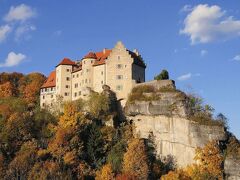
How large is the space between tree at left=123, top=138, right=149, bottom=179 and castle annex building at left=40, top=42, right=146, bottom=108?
11538 millimetres

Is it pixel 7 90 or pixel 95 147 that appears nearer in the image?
pixel 95 147

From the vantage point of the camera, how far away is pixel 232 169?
2987 inches

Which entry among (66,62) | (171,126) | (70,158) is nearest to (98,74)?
(66,62)

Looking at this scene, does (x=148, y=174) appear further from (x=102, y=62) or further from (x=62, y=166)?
(x=102, y=62)

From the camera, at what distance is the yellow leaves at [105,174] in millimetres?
74738

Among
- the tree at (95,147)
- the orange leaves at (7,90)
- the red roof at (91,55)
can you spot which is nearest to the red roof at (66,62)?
the red roof at (91,55)

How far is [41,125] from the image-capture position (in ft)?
287

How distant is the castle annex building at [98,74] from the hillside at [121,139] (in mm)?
2189

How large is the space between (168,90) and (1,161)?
28537 mm

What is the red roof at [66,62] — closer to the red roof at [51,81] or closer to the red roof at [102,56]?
the red roof at [51,81]

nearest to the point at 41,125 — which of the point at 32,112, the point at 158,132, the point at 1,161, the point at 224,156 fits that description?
the point at 32,112

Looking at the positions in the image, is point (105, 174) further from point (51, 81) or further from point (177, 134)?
point (51, 81)

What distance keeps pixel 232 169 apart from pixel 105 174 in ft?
60.3

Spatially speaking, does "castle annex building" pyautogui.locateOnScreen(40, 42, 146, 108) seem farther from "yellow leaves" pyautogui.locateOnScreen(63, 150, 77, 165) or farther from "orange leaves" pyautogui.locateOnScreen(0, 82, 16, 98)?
"yellow leaves" pyautogui.locateOnScreen(63, 150, 77, 165)
